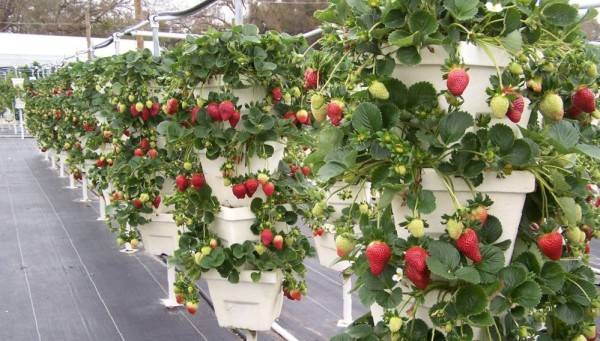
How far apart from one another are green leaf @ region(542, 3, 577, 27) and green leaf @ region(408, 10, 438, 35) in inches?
7.9

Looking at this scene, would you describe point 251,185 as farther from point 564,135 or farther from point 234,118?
point 564,135

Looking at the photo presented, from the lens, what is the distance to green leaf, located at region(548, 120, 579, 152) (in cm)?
88

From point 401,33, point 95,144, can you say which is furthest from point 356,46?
point 95,144

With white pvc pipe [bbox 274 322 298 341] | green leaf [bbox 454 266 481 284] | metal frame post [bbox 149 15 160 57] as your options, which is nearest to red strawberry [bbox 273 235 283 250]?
white pvc pipe [bbox 274 322 298 341]

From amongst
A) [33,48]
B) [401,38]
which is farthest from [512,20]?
[33,48]

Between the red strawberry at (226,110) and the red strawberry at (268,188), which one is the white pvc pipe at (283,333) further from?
the red strawberry at (226,110)

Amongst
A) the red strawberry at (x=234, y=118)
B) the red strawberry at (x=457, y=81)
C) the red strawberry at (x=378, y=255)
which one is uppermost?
the red strawberry at (x=457, y=81)

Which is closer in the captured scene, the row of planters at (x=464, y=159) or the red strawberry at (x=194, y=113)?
the row of planters at (x=464, y=159)

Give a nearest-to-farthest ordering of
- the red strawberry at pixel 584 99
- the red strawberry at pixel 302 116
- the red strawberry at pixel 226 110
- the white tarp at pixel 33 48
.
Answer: the red strawberry at pixel 584 99
the red strawberry at pixel 226 110
the red strawberry at pixel 302 116
the white tarp at pixel 33 48

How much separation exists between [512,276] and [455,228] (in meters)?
0.12

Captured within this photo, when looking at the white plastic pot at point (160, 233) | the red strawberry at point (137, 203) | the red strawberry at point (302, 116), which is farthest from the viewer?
the white plastic pot at point (160, 233)

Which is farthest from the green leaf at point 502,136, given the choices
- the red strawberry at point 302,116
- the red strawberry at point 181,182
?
the red strawberry at point 181,182

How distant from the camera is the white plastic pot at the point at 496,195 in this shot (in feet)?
3.04

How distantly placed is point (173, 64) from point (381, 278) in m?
1.33
